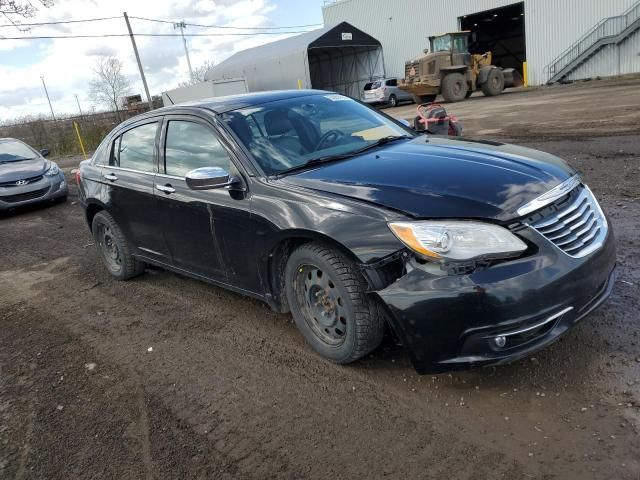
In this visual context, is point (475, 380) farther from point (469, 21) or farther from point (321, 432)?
point (469, 21)

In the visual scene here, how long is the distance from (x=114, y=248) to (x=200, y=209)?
208cm

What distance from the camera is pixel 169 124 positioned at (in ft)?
14.3

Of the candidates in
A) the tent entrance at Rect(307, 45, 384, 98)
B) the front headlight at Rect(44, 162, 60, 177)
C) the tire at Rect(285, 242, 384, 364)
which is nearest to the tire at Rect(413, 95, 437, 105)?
the tent entrance at Rect(307, 45, 384, 98)

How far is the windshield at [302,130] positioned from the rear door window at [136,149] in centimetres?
100

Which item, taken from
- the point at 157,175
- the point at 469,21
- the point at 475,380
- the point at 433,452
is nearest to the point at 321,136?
the point at 157,175

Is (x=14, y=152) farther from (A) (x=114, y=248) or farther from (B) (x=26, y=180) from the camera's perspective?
(A) (x=114, y=248)

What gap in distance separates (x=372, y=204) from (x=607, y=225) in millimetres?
1477

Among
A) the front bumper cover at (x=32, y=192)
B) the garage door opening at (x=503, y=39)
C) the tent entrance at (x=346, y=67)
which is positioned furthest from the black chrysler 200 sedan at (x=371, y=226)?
the garage door opening at (x=503, y=39)

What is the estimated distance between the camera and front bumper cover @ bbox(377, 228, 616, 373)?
8.53 ft

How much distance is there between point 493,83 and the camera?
28.1 meters

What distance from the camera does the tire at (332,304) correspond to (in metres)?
3.04

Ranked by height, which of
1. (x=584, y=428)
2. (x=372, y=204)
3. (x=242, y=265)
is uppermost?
(x=372, y=204)

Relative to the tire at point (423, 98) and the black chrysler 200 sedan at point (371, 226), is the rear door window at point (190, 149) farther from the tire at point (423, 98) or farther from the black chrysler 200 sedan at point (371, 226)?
the tire at point (423, 98)

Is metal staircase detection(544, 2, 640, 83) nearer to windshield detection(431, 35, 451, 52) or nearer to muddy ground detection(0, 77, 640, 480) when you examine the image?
windshield detection(431, 35, 451, 52)
